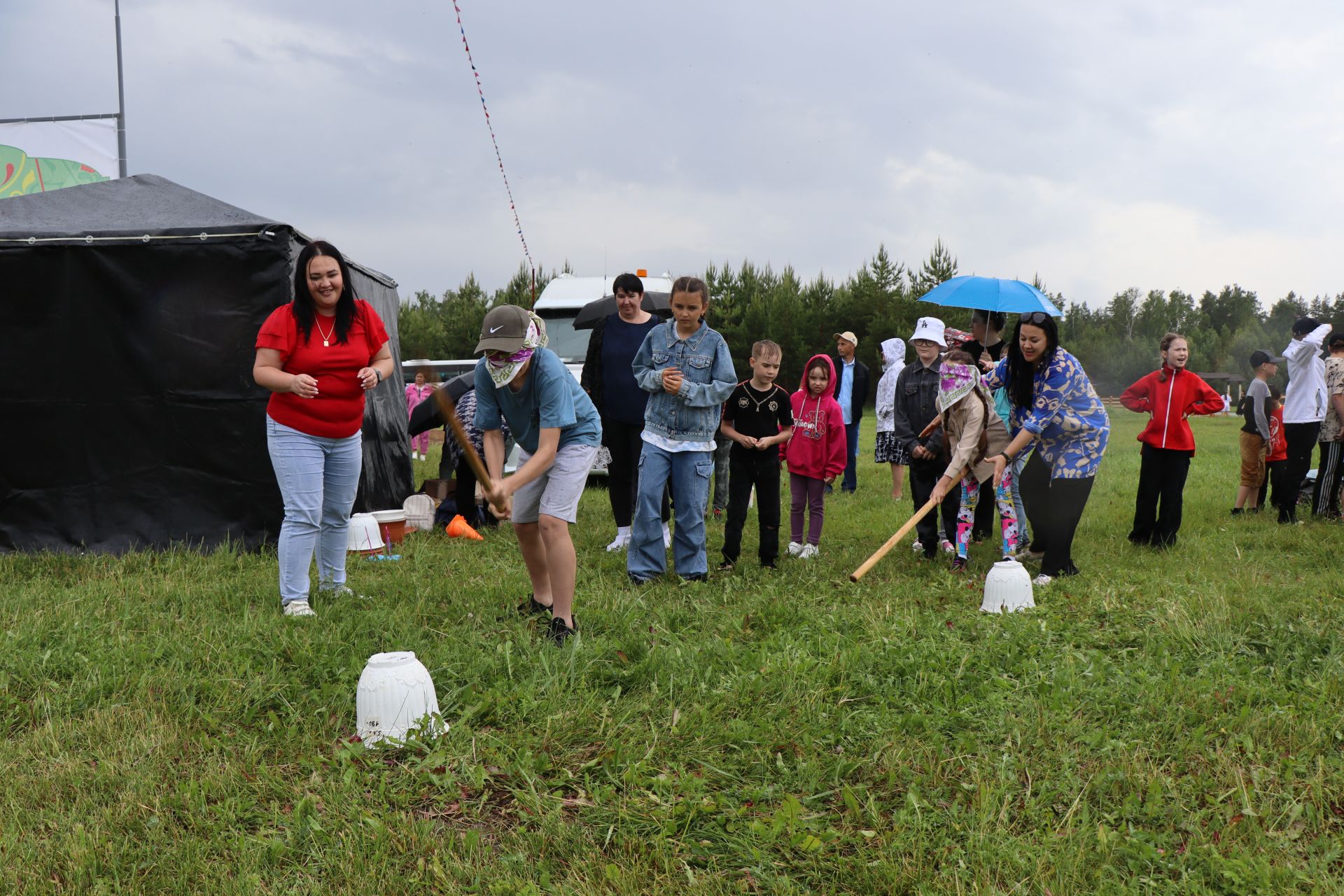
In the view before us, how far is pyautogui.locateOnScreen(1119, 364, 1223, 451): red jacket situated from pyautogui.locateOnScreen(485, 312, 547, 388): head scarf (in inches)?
212

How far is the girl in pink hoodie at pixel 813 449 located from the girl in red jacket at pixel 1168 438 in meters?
2.47

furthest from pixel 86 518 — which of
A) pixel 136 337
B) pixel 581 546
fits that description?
pixel 581 546

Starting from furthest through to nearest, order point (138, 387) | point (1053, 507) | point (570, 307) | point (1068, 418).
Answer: point (570, 307)
point (138, 387)
point (1053, 507)
point (1068, 418)

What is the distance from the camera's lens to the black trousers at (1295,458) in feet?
28.3

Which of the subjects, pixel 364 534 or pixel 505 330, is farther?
pixel 364 534

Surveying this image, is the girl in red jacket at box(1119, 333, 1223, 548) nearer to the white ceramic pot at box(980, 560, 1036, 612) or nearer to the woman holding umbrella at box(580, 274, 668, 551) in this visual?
the white ceramic pot at box(980, 560, 1036, 612)

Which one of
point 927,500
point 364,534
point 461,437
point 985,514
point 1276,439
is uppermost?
point 461,437

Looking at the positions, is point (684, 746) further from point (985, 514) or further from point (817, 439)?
point (985, 514)

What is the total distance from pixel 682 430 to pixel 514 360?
1.79m

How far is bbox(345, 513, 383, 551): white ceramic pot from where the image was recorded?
6.73 m

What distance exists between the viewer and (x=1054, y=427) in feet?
19.9

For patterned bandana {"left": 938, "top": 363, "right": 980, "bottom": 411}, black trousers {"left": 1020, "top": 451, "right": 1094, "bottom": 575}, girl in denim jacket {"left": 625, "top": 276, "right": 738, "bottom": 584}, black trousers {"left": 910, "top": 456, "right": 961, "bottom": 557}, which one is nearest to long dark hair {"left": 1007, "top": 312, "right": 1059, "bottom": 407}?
patterned bandana {"left": 938, "top": 363, "right": 980, "bottom": 411}

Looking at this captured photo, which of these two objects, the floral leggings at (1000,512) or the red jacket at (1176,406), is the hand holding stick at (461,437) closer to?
the floral leggings at (1000,512)

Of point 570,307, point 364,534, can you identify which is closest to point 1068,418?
point 364,534
